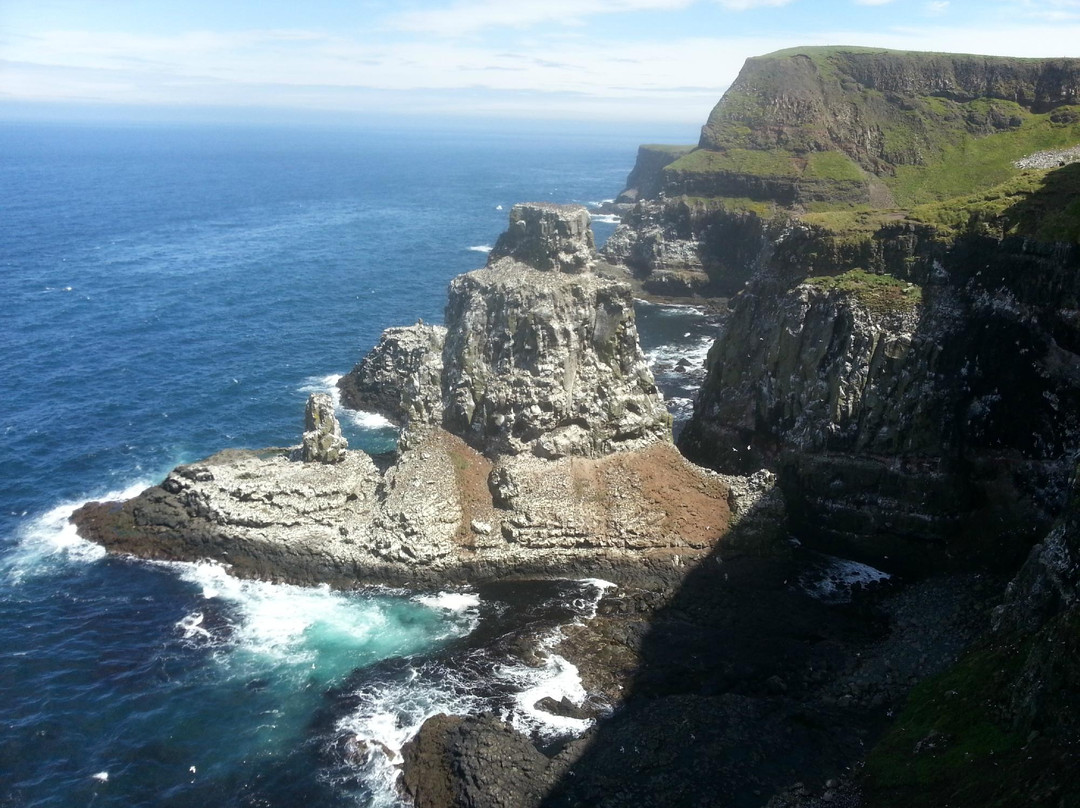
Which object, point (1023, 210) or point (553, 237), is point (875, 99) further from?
point (553, 237)

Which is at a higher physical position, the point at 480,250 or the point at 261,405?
the point at 480,250

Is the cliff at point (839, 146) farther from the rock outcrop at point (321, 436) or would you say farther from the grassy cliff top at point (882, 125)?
the rock outcrop at point (321, 436)

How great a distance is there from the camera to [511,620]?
135ft

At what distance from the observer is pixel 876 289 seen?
49125 millimetres

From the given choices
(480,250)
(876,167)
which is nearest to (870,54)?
(876,167)

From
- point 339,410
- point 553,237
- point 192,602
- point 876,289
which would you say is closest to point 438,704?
point 192,602

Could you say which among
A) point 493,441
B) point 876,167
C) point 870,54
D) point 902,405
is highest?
point 870,54

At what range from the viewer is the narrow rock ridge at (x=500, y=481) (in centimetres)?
4469

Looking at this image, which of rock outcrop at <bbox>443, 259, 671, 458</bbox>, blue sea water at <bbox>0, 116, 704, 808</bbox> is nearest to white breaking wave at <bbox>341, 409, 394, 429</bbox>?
blue sea water at <bbox>0, 116, 704, 808</bbox>

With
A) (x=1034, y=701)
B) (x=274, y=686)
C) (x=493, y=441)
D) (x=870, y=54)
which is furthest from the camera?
(x=870, y=54)

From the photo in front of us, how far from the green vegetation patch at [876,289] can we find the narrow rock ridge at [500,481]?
12484 mm

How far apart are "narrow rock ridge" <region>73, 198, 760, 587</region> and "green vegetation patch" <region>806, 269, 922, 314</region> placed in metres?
12.5

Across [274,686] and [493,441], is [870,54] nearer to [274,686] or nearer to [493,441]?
[493,441]

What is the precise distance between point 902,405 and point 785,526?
9477mm
